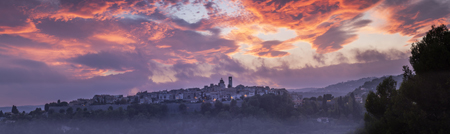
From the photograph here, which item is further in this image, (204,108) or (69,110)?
(204,108)

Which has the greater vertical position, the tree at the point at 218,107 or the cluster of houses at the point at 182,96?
the cluster of houses at the point at 182,96

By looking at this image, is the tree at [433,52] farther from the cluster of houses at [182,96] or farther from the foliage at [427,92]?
the cluster of houses at [182,96]

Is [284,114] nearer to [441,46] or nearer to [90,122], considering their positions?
[90,122]

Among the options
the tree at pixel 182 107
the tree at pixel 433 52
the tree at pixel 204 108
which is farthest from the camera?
the tree at pixel 182 107

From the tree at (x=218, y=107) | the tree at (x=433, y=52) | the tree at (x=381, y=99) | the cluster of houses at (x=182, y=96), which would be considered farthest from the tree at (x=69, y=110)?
the tree at (x=433, y=52)

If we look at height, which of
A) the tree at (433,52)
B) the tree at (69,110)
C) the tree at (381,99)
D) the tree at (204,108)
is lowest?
the tree at (204,108)

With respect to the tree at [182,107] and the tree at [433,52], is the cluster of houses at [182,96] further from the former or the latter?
the tree at [433,52]

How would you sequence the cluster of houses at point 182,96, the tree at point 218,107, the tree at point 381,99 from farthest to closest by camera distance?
the cluster of houses at point 182,96
the tree at point 218,107
the tree at point 381,99

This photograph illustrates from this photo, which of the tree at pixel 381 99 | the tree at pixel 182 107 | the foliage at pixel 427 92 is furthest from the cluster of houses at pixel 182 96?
the foliage at pixel 427 92

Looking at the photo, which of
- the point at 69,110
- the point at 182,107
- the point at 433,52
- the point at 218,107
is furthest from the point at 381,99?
the point at 69,110

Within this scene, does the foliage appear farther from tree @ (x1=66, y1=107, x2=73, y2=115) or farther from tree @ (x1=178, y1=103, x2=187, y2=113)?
tree @ (x1=66, y1=107, x2=73, y2=115)

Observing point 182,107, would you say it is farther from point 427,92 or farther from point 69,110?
point 427,92

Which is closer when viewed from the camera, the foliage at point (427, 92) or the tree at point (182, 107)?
the foliage at point (427, 92)

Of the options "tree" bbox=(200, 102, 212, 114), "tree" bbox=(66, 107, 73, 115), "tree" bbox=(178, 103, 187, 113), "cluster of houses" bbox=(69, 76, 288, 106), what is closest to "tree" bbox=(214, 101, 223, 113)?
"tree" bbox=(200, 102, 212, 114)
